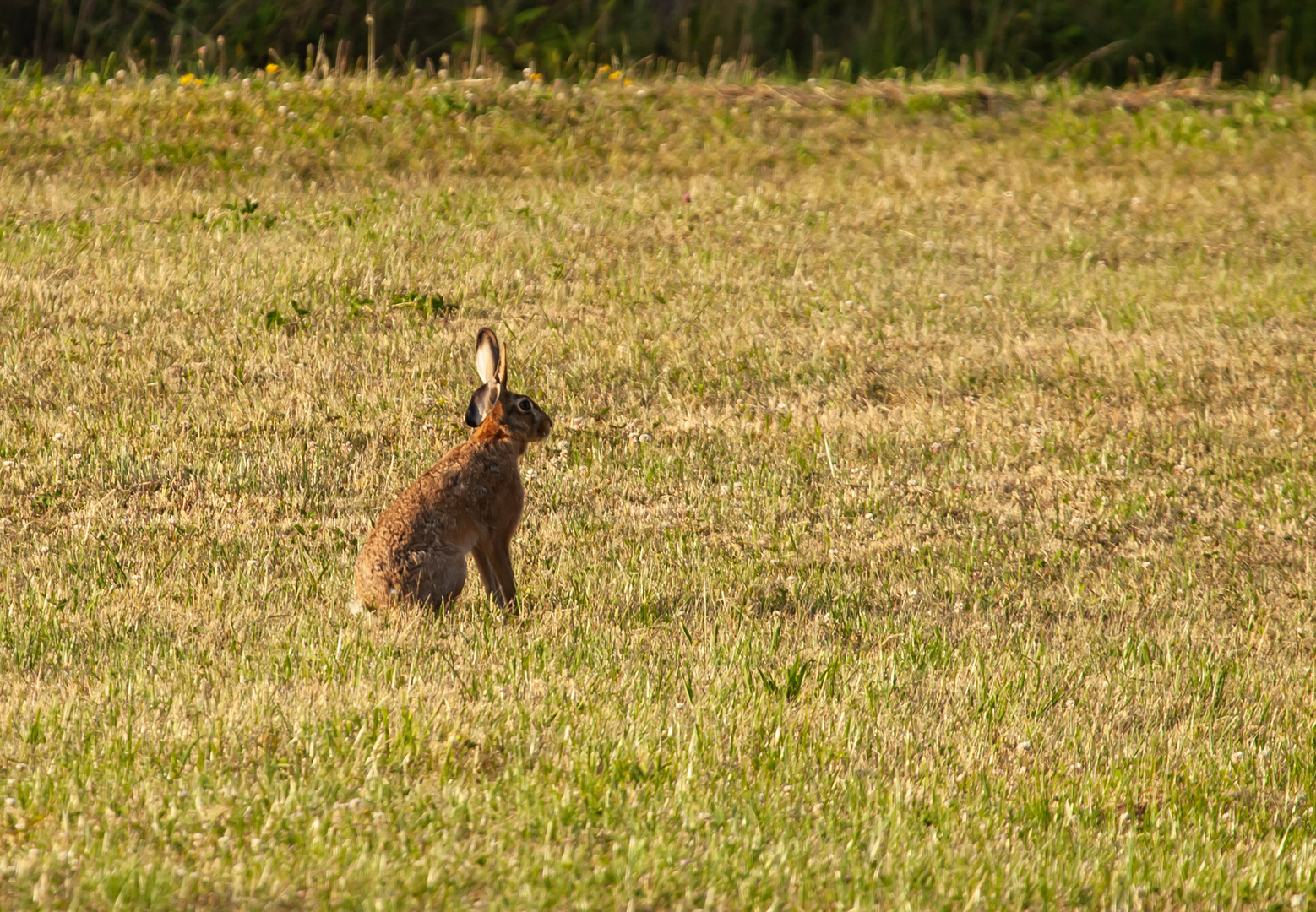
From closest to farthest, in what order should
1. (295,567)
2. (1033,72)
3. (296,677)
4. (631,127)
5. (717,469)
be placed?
1. (296,677)
2. (295,567)
3. (717,469)
4. (631,127)
5. (1033,72)

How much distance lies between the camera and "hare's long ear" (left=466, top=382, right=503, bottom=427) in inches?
275

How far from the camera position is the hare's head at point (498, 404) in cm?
699

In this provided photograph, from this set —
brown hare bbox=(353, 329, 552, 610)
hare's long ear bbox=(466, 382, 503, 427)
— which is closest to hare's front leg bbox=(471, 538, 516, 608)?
brown hare bbox=(353, 329, 552, 610)

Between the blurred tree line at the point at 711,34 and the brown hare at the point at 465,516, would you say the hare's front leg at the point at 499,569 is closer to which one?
the brown hare at the point at 465,516

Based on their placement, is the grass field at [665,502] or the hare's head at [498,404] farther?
the hare's head at [498,404]

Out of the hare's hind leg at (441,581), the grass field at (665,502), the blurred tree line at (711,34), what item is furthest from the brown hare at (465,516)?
the blurred tree line at (711,34)

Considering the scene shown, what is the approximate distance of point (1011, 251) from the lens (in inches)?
593

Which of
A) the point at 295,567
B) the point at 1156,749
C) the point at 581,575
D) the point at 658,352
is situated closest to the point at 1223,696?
the point at 1156,749

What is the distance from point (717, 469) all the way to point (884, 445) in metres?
1.25

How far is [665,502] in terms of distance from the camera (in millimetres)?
8875

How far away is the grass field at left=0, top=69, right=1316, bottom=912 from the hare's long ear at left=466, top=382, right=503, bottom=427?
87 cm

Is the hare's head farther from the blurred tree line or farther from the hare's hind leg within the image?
the blurred tree line

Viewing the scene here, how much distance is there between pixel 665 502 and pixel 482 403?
2.13m

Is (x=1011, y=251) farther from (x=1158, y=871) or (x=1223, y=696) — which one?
(x=1158, y=871)
